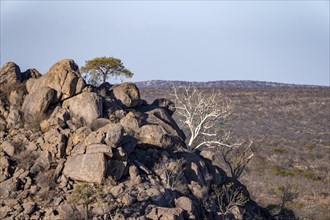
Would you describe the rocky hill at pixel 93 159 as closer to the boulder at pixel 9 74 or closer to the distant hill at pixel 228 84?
the boulder at pixel 9 74

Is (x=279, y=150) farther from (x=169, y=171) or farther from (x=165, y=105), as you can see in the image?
(x=169, y=171)

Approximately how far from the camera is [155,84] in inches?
5236

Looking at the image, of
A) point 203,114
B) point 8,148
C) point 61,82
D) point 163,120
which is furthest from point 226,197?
point 8,148

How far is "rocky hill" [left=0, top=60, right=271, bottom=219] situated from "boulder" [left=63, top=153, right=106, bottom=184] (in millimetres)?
39

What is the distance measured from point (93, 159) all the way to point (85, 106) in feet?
13.3

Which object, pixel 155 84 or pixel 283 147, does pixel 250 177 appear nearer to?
pixel 283 147

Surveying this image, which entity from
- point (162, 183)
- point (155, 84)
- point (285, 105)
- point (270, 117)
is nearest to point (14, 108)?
point (162, 183)

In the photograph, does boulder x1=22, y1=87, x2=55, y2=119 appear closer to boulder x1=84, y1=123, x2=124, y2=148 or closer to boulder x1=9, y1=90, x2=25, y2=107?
boulder x1=9, y1=90, x2=25, y2=107

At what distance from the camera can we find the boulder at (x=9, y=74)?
26594 millimetres

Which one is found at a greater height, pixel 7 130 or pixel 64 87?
pixel 64 87

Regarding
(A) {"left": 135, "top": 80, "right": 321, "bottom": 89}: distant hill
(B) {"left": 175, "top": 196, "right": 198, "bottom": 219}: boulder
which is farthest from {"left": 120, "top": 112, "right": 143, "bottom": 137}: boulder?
(A) {"left": 135, "top": 80, "right": 321, "bottom": 89}: distant hill

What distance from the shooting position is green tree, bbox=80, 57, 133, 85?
3256 centimetres

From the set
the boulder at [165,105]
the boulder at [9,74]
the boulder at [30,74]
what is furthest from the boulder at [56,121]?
the boulder at [165,105]

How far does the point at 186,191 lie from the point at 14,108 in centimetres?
891
